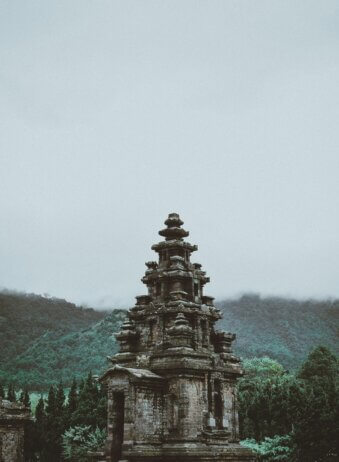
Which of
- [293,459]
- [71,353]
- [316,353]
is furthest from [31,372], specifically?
[293,459]

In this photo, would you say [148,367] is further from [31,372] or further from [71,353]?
[71,353]

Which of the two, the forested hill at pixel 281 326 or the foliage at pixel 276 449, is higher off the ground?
the forested hill at pixel 281 326

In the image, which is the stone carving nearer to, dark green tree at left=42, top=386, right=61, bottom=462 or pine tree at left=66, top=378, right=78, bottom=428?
dark green tree at left=42, top=386, right=61, bottom=462

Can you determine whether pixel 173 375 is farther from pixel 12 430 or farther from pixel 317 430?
pixel 12 430

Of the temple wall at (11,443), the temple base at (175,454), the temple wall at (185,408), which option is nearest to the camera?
the temple base at (175,454)

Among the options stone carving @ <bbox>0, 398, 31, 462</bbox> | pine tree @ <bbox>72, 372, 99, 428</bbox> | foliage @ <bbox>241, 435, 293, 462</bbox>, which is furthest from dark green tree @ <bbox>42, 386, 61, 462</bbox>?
foliage @ <bbox>241, 435, 293, 462</bbox>

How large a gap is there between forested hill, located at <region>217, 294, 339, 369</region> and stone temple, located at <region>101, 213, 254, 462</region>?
91044mm

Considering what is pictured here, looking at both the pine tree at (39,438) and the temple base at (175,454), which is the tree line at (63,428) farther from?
the temple base at (175,454)

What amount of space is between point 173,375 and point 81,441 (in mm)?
19957

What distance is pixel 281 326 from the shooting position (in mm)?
131750

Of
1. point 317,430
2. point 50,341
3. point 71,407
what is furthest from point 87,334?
point 317,430

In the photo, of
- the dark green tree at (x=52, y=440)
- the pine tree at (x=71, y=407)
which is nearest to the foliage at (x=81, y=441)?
the dark green tree at (x=52, y=440)

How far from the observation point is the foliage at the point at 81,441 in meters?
41.1

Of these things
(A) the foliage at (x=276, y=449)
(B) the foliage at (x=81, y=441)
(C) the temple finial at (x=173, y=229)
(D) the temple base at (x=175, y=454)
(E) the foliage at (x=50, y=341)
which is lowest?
(D) the temple base at (x=175, y=454)
